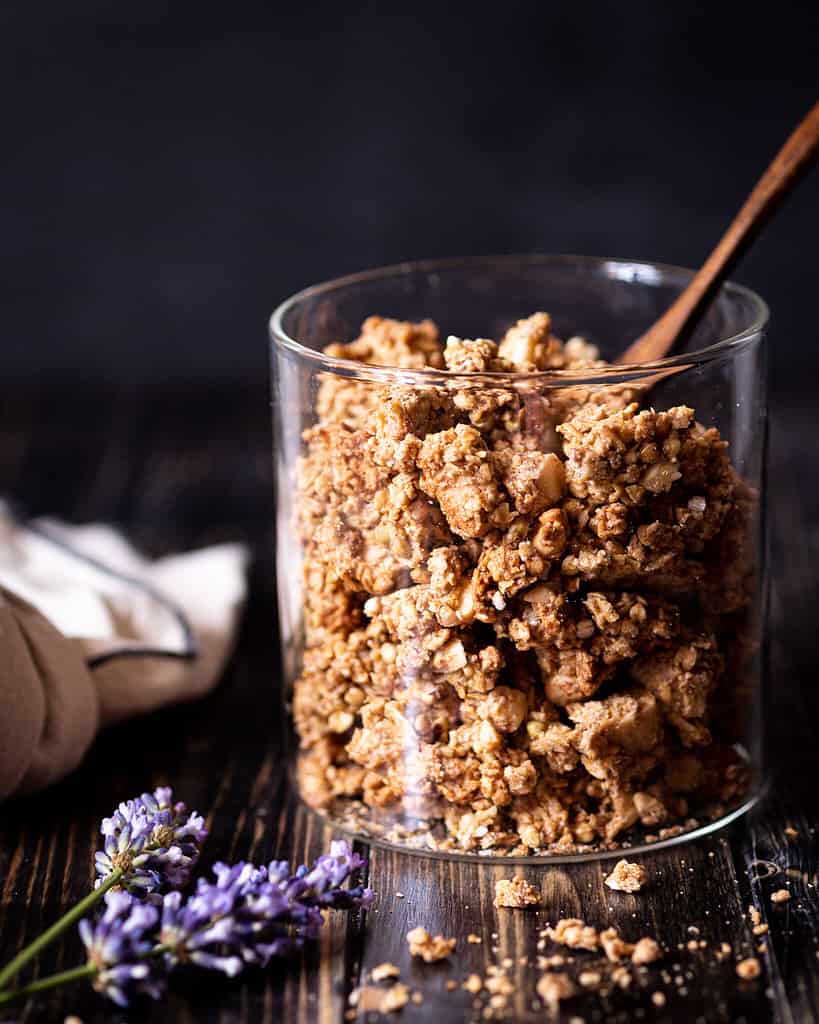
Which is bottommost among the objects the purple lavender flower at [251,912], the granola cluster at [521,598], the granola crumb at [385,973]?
the granola crumb at [385,973]

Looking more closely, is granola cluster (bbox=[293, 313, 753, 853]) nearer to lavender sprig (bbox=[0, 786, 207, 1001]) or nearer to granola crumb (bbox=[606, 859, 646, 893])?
granola crumb (bbox=[606, 859, 646, 893])

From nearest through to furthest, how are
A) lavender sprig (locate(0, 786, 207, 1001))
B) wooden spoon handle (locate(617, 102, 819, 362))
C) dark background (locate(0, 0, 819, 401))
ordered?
1. lavender sprig (locate(0, 786, 207, 1001))
2. wooden spoon handle (locate(617, 102, 819, 362))
3. dark background (locate(0, 0, 819, 401))

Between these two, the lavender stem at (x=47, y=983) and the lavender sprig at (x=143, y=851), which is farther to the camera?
the lavender sprig at (x=143, y=851)

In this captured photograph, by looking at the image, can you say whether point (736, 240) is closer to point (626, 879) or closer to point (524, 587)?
point (524, 587)

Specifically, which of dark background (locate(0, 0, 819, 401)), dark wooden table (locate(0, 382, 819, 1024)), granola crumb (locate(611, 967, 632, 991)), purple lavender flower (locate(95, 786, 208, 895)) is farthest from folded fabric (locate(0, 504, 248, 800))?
dark background (locate(0, 0, 819, 401))

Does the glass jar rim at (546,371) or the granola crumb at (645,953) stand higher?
the glass jar rim at (546,371)

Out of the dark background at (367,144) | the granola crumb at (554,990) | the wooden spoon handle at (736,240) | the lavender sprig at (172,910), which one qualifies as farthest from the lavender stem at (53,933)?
the dark background at (367,144)

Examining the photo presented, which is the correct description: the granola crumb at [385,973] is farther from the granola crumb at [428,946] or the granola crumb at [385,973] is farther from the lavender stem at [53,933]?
the lavender stem at [53,933]
